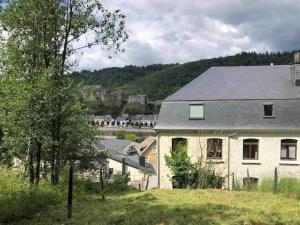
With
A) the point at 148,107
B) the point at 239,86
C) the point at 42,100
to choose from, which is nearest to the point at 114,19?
the point at 42,100

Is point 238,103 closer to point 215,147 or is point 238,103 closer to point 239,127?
point 239,127

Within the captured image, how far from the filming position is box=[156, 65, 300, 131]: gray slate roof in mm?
26984

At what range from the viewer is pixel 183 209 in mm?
11766

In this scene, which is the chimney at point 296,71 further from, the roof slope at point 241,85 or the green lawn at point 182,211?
the green lawn at point 182,211

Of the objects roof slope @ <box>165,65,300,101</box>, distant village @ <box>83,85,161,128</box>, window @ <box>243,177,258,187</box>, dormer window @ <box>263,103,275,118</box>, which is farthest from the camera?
distant village @ <box>83,85,161,128</box>

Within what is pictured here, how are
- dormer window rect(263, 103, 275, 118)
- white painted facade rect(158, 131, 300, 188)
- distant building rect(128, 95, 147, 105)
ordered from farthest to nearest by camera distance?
distant building rect(128, 95, 147, 105), dormer window rect(263, 103, 275, 118), white painted facade rect(158, 131, 300, 188)

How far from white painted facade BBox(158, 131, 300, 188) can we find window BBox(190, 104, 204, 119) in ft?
3.59

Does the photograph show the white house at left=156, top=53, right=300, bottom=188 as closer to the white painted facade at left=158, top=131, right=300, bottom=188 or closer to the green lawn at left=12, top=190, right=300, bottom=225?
the white painted facade at left=158, top=131, right=300, bottom=188

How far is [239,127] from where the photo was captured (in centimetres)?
2716

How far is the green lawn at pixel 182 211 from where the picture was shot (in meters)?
10.2

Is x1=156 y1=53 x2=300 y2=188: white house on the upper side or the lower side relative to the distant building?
lower

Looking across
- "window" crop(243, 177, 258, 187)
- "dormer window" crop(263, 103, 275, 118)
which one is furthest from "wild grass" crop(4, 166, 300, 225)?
"dormer window" crop(263, 103, 275, 118)

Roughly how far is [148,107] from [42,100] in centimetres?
17138

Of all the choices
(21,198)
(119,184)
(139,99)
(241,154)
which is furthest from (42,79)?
(139,99)
